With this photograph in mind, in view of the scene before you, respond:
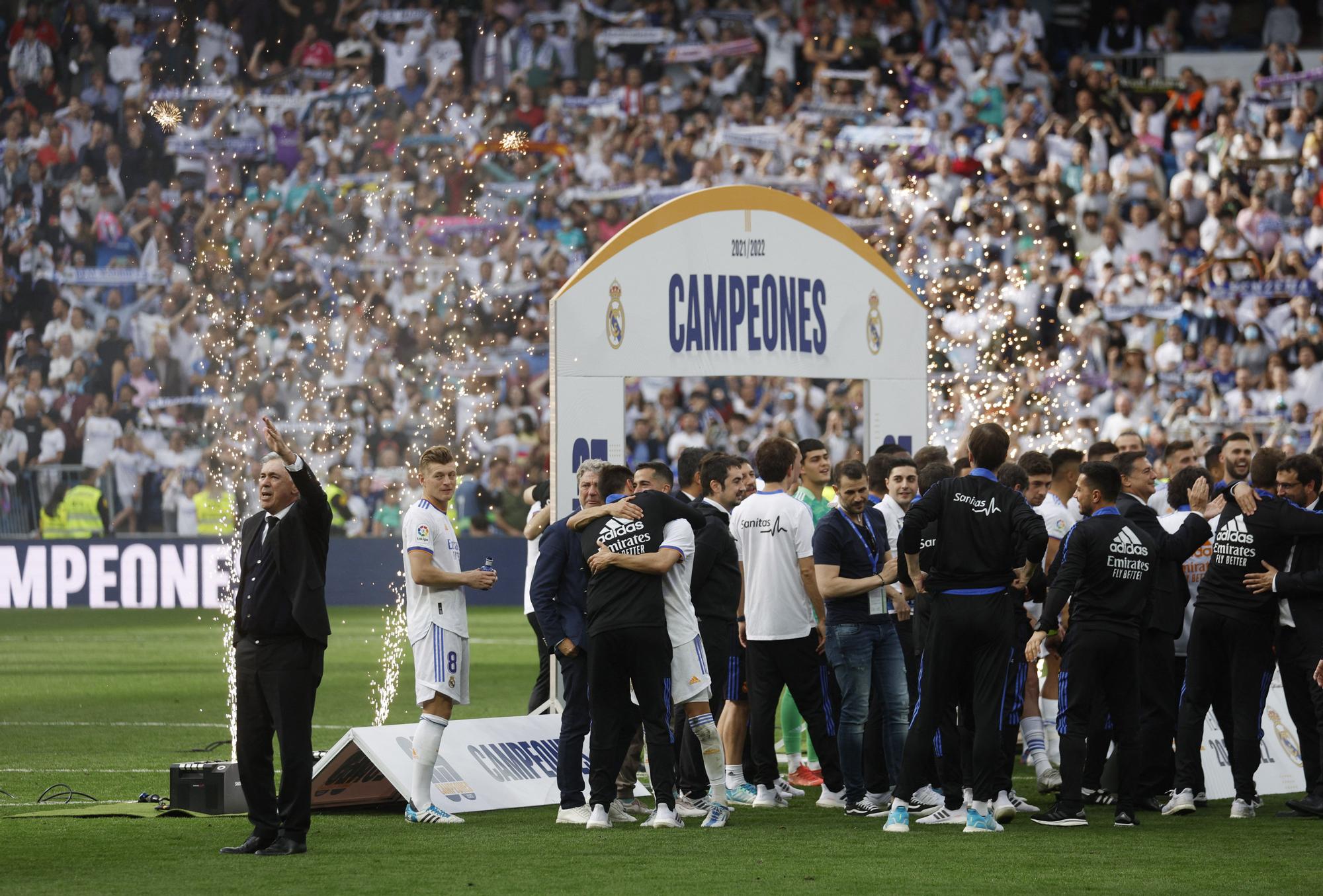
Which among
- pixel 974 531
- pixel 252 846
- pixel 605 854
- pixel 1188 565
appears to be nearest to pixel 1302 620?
pixel 1188 565

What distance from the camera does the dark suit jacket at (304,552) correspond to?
8578mm

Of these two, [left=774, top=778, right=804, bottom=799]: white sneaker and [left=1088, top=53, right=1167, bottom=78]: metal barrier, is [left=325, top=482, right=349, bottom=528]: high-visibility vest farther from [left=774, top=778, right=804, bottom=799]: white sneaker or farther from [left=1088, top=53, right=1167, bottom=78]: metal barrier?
[left=1088, top=53, right=1167, bottom=78]: metal barrier

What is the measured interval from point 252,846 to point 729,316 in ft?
19.1

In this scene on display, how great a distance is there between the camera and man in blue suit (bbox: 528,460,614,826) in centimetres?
973

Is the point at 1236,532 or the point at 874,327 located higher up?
the point at 874,327

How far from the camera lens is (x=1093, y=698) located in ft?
32.1

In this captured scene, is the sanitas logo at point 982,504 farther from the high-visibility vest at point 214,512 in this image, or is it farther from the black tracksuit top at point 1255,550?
the high-visibility vest at point 214,512

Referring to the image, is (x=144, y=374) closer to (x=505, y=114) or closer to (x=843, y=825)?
(x=505, y=114)

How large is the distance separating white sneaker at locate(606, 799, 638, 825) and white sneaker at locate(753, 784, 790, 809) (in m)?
0.93

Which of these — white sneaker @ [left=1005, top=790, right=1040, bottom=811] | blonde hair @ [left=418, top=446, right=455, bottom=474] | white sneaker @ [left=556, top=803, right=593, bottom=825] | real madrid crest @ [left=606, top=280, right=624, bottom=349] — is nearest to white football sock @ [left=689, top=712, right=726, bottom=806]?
white sneaker @ [left=556, top=803, right=593, bottom=825]

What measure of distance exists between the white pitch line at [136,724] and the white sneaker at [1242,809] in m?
7.08

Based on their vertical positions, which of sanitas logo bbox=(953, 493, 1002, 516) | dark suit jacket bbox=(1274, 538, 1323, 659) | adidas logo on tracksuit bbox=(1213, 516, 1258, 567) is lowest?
dark suit jacket bbox=(1274, 538, 1323, 659)

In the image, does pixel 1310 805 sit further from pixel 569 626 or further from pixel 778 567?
pixel 569 626

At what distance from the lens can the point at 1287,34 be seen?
102 feet
